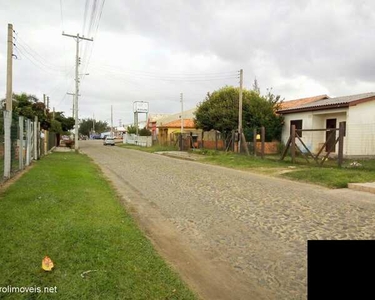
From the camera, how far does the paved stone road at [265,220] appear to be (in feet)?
14.0

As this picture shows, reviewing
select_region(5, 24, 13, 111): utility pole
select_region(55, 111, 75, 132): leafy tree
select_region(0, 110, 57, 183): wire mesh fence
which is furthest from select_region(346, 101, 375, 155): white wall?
select_region(55, 111, 75, 132): leafy tree

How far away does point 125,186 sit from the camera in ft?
36.0

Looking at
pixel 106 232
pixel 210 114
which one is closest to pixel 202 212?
pixel 106 232

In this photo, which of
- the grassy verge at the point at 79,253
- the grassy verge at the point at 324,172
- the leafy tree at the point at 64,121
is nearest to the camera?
the grassy verge at the point at 79,253

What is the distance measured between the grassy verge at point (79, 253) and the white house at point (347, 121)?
14.7m

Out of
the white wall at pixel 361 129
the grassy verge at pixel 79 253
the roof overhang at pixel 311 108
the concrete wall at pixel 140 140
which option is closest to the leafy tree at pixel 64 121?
the concrete wall at pixel 140 140

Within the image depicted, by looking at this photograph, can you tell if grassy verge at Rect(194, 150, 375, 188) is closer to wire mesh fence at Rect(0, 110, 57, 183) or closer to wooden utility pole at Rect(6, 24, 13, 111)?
wire mesh fence at Rect(0, 110, 57, 183)

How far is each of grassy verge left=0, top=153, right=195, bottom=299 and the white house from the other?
14.7 metres

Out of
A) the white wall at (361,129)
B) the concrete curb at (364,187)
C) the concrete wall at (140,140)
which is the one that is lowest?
the concrete curb at (364,187)

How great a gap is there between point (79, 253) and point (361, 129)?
1828cm

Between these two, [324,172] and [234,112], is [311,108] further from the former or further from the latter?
[324,172]

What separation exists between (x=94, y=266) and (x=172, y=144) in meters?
35.6

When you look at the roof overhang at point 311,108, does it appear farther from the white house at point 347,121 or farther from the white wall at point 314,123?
the white wall at point 314,123

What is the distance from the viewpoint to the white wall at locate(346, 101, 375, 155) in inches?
678
